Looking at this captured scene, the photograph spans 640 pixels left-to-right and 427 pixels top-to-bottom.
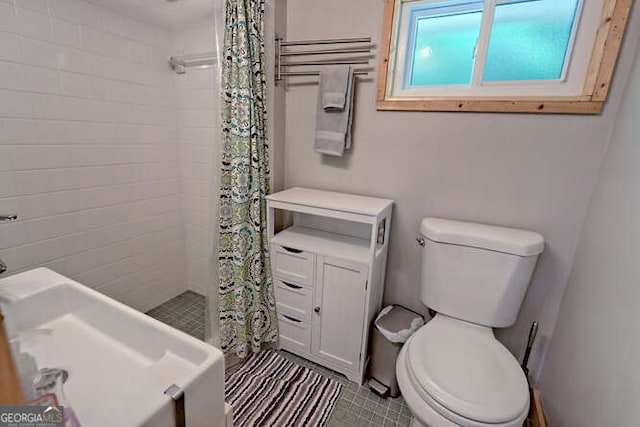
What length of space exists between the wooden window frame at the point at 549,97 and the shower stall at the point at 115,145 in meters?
0.84

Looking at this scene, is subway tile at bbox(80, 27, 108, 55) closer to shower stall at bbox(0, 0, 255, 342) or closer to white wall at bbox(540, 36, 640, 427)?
shower stall at bbox(0, 0, 255, 342)

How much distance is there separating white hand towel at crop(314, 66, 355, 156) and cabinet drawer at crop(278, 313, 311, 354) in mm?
995

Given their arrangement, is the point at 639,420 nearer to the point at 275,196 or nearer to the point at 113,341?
the point at 113,341

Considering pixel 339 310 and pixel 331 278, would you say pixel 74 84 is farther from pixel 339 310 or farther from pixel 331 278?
pixel 339 310

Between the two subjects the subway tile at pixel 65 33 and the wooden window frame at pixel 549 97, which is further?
the subway tile at pixel 65 33

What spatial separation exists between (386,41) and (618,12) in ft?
2.94

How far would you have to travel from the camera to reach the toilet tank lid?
48.7 inches

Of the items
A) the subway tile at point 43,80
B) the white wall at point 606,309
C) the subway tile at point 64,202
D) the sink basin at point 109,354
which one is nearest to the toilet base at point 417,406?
the white wall at point 606,309

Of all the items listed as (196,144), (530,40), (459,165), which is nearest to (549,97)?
(530,40)

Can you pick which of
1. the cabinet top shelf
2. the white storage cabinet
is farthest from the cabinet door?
the cabinet top shelf

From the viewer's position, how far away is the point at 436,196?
156 cm

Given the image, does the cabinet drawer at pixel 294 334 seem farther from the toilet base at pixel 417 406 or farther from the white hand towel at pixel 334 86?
the white hand towel at pixel 334 86

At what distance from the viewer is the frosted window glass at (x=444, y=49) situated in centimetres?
144

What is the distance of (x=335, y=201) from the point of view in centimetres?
155
